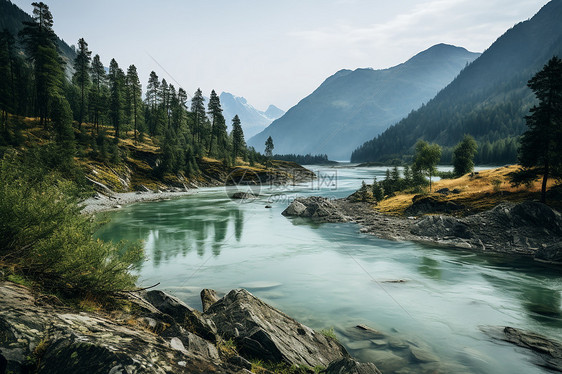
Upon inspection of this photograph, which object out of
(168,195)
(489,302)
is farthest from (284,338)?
(168,195)

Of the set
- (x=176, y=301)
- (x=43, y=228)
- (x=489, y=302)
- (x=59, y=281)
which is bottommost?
(x=489, y=302)

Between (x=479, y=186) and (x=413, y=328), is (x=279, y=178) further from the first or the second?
(x=413, y=328)

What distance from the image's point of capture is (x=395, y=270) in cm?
2050

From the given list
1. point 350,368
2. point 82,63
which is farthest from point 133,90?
point 350,368

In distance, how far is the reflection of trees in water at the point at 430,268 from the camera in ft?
64.2

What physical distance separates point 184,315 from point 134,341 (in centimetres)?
377

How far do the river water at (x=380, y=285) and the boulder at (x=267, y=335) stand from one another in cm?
246

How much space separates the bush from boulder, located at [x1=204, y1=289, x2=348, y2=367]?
3377 millimetres

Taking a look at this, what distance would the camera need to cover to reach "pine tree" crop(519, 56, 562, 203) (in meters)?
28.0

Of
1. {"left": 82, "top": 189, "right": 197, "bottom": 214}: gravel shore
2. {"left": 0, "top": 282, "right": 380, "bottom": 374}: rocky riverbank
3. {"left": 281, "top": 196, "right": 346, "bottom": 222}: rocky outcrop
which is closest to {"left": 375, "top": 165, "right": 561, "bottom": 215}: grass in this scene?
{"left": 281, "top": 196, "right": 346, "bottom": 222}: rocky outcrop

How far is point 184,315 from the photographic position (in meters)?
8.17

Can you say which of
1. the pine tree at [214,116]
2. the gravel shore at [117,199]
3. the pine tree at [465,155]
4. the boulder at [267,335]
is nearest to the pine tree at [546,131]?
the boulder at [267,335]

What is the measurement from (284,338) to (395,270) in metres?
14.7

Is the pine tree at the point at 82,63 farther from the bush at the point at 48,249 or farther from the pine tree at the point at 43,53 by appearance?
the bush at the point at 48,249
